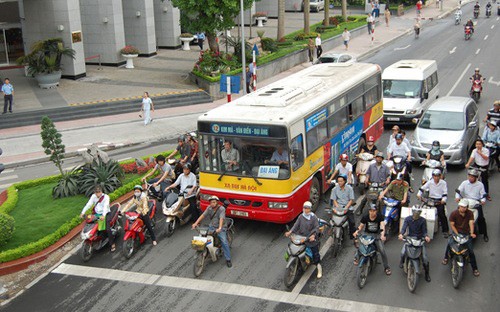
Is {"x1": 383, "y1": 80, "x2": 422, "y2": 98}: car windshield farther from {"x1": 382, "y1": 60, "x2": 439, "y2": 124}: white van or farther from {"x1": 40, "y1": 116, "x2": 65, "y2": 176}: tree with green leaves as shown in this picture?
{"x1": 40, "y1": 116, "x2": 65, "y2": 176}: tree with green leaves

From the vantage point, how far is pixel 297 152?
15227 mm

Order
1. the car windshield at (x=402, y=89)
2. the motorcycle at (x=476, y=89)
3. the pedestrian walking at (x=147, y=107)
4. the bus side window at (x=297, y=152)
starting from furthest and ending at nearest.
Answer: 1. the motorcycle at (x=476, y=89)
2. the pedestrian walking at (x=147, y=107)
3. the car windshield at (x=402, y=89)
4. the bus side window at (x=297, y=152)

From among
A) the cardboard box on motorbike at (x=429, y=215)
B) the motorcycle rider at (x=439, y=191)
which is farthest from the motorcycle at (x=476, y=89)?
the cardboard box on motorbike at (x=429, y=215)

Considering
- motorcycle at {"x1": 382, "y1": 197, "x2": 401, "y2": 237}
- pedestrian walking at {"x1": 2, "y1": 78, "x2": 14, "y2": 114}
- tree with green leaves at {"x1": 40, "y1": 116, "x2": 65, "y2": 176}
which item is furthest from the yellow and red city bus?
pedestrian walking at {"x1": 2, "y1": 78, "x2": 14, "y2": 114}

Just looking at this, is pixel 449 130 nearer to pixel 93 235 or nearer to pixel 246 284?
pixel 246 284

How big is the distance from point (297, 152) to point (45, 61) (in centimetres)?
2349

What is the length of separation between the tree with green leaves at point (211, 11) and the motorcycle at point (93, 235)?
19610 mm

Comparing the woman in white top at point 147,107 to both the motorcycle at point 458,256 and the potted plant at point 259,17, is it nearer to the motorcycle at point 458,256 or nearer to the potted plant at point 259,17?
the motorcycle at point 458,256

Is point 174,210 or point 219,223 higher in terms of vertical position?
point 219,223

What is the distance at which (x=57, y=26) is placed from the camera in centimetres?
3572

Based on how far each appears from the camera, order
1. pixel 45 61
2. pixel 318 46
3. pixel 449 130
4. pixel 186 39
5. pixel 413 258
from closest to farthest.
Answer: pixel 413 258
pixel 449 130
pixel 45 61
pixel 318 46
pixel 186 39

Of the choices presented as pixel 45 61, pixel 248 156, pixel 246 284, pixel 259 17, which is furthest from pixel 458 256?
pixel 259 17

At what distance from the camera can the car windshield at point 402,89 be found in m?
25.0

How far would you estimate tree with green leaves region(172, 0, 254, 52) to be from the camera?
109ft
